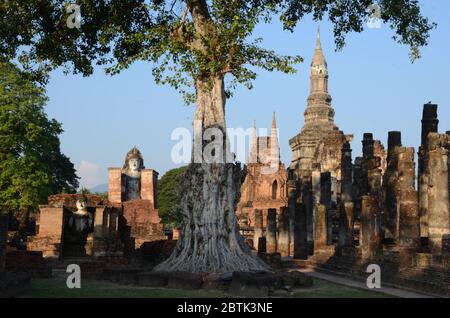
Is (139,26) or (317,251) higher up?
(139,26)

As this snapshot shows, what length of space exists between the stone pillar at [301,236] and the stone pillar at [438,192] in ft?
32.0

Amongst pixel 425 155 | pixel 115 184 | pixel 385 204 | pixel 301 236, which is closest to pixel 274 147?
pixel 115 184

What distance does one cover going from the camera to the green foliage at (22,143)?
31172 mm

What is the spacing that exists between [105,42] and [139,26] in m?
1.29

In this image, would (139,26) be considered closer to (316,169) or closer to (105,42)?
(105,42)

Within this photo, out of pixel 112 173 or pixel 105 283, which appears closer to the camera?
pixel 105 283

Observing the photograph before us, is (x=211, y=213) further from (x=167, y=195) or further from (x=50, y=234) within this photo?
(x=167, y=195)

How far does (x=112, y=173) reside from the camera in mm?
40469

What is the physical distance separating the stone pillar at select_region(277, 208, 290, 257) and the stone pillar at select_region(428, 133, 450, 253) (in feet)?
39.7

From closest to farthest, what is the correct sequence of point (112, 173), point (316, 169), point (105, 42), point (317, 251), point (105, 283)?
1. point (105, 283)
2. point (105, 42)
3. point (317, 251)
4. point (316, 169)
5. point (112, 173)

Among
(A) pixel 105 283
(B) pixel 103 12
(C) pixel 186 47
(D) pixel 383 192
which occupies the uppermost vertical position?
(B) pixel 103 12

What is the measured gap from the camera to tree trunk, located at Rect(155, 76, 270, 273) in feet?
48.7

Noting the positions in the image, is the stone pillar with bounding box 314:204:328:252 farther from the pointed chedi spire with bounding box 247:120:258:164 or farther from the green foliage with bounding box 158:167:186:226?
the green foliage with bounding box 158:167:186:226

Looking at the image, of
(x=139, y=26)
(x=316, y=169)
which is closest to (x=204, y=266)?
(x=139, y=26)
